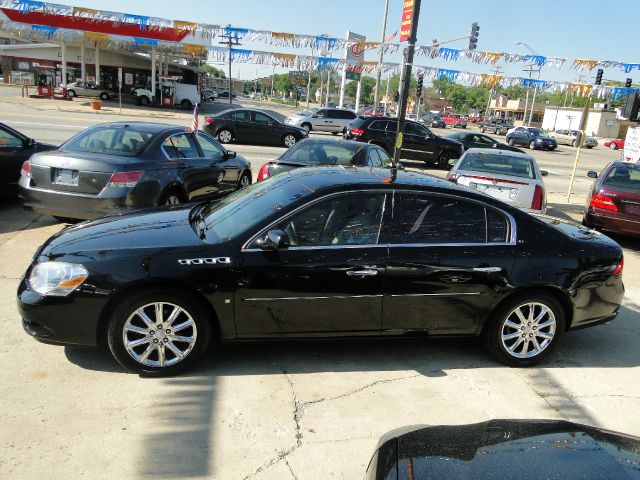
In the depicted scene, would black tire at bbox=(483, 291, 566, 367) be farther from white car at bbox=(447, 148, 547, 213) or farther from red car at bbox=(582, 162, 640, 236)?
red car at bbox=(582, 162, 640, 236)

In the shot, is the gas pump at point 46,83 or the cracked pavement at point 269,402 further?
the gas pump at point 46,83

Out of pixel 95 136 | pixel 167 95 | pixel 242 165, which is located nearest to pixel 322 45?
pixel 167 95

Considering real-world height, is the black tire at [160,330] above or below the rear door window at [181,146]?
below

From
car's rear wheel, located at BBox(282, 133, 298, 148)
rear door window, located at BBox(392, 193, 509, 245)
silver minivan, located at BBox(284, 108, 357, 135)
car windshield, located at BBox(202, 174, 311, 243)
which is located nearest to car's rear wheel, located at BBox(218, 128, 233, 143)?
car's rear wheel, located at BBox(282, 133, 298, 148)

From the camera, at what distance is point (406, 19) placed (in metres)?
12.0

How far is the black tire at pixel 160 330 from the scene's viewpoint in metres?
3.74

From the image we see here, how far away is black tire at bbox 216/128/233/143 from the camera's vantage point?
21.9 meters

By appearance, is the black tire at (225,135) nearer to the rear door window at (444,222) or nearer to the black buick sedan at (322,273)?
the black buick sedan at (322,273)

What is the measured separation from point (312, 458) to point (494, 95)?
464 feet

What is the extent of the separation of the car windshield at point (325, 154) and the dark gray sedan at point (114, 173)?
188cm

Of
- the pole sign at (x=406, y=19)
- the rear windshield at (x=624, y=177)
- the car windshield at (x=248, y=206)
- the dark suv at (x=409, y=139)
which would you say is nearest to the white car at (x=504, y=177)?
the rear windshield at (x=624, y=177)

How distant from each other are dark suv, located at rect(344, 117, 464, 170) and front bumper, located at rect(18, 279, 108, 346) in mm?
16368

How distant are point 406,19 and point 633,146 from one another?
861cm

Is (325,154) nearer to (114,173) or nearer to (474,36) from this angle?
(114,173)
